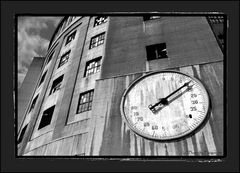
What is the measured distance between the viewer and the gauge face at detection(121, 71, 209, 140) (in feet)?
36.3

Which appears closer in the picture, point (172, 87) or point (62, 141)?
point (172, 87)

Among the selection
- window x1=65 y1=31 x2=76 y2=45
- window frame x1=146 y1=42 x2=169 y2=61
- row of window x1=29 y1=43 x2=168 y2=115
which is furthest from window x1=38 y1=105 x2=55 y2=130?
window x1=65 y1=31 x2=76 y2=45

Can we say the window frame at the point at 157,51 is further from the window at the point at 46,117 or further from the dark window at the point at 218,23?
the window at the point at 46,117

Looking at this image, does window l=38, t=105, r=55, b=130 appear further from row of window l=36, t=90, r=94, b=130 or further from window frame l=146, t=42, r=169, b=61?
window frame l=146, t=42, r=169, b=61

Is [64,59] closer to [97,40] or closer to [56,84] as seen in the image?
[56,84]

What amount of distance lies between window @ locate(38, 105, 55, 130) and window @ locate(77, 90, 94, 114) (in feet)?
7.21

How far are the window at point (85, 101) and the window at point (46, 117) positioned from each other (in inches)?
86.6

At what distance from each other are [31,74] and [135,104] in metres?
17.5

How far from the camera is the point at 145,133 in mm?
11156

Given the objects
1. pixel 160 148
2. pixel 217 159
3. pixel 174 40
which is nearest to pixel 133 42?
pixel 174 40

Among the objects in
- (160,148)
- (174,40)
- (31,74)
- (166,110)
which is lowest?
(160,148)

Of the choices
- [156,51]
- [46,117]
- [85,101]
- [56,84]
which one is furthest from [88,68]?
[156,51]

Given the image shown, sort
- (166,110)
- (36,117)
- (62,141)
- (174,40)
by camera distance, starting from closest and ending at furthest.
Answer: (166,110) → (62,141) → (174,40) → (36,117)

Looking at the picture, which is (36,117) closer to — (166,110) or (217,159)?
(166,110)
